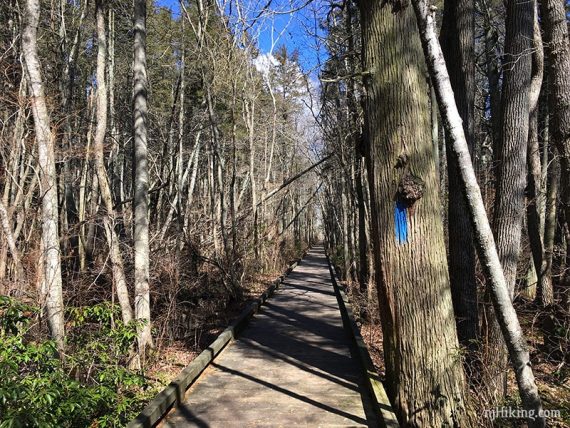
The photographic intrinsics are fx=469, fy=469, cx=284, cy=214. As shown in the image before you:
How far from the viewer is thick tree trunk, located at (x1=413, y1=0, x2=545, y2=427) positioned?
12.1ft

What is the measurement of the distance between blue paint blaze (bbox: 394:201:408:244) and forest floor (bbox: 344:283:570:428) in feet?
6.26

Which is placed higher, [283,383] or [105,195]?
[105,195]

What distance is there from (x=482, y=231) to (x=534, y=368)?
6.14m

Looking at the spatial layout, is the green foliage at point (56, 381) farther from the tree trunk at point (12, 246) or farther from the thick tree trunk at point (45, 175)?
the tree trunk at point (12, 246)

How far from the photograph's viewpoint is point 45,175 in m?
7.17

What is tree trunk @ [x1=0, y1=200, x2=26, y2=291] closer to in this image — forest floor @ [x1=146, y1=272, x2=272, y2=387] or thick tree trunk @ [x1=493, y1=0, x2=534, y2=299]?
forest floor @ [x1=146, y1=272, x2=272, y2=387]

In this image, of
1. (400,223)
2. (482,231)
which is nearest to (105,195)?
(400,223)

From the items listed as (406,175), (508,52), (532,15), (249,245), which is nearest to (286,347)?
(406,175)

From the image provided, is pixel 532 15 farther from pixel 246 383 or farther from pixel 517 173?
pixel 246 383

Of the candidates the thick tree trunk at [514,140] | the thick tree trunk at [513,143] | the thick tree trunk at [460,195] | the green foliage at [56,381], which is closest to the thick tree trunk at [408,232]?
the thick tree trunk at [513,143]

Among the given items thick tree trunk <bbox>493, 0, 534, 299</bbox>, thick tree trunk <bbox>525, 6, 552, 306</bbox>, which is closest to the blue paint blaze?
thick tree trunk <bbox>493, 0, 534, 299</bbox>

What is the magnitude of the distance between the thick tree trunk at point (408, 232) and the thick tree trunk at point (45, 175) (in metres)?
4.81

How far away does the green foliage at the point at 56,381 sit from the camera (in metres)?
4.05

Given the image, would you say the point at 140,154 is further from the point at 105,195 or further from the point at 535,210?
the point at 535,210
